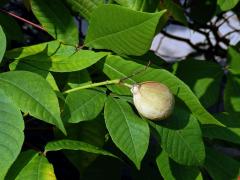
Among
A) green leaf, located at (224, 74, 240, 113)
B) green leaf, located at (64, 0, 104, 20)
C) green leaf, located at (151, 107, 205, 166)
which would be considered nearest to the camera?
green leaf, located at (151, 107, 205, 166)

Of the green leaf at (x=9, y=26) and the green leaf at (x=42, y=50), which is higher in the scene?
the green leaf at (x=42, y=50)

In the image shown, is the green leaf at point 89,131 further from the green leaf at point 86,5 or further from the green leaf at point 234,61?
the green leaf at point 234,61

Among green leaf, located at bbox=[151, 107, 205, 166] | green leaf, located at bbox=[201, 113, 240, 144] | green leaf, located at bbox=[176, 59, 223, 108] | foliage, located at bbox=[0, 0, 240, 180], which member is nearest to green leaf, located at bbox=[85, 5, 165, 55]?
foliage, located at bbox=[0, 0, 240, 180]

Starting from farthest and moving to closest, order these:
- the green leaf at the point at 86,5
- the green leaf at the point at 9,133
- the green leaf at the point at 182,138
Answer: the green leaf at the point at 86,5 → the green leaf at the point at 182,138 → the green leaf at the point at 9,133

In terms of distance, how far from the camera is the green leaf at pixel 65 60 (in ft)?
2.80

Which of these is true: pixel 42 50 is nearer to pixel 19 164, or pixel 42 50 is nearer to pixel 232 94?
pixel 19 164

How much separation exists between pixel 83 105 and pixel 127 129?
8cm

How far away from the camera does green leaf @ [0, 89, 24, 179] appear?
0.72 metres

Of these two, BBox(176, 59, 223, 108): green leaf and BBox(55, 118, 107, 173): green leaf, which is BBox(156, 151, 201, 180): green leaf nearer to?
BBox(55, 118, 107, 173): green leaf

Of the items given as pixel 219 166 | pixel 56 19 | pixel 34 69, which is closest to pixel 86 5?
pixel 56 19

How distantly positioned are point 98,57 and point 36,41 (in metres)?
0.89

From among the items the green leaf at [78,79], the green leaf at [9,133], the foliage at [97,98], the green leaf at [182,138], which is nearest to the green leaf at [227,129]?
the foliage at [97,98]

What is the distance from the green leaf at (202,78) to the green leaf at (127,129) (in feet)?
1.24

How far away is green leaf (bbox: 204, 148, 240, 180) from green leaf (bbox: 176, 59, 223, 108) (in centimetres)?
20
